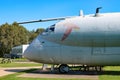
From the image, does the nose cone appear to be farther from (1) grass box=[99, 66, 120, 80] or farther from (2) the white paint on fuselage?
(1) grass box=[99, 66, 120, 80]

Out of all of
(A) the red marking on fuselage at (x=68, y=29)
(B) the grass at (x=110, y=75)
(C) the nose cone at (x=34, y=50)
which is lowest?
(B) the grass at (x=110, y=75)

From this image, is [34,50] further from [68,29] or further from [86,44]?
[86,44]

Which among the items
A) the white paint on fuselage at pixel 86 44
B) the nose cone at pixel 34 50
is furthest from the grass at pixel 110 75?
the nose cone at pixel 34 50

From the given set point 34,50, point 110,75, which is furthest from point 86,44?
point 34,50

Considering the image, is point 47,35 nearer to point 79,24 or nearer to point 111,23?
point 79,24

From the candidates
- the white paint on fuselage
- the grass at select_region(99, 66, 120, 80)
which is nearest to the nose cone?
the white paint on fuselage

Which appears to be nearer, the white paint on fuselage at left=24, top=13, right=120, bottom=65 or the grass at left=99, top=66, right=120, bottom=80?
the grass at left=99, top=66, right=120, bottom=80

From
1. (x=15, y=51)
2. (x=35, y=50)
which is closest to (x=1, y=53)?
(x=15, y=51)

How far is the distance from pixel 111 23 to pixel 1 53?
255ft

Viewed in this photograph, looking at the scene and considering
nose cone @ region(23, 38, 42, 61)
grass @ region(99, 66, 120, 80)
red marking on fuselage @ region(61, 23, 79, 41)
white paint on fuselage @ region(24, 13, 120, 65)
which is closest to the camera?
grass @ region(99, 66, 120, 80)

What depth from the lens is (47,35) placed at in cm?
2423

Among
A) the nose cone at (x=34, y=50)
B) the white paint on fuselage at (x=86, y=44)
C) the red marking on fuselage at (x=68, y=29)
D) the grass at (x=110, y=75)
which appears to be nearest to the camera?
the grass at (x=110, y=75)

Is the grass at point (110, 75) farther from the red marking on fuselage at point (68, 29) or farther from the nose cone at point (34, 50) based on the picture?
the nose cone at point (34, 50)

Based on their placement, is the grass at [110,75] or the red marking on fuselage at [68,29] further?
the red marking on fuselage at [68,29]
